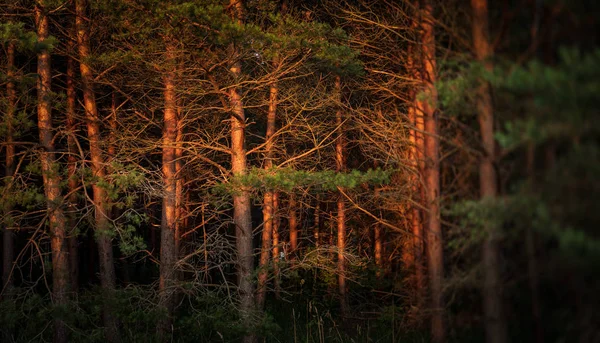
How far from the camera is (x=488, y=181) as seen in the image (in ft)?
20.4

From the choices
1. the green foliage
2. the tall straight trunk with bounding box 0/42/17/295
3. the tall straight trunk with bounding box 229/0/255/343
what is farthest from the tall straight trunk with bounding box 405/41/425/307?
the tall straight trunk with bounding box 0/42/17/295

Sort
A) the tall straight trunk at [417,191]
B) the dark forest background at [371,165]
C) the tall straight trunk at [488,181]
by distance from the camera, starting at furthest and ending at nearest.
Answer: the tall straight trunk at [417,191] → the tall straight trunk at [488,181] → the dark forest background at [371,165]

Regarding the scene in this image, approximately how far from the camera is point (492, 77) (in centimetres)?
514

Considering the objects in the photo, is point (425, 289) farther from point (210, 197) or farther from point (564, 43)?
point (210, 197)

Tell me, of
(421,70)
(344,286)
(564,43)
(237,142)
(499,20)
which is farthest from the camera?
(344,286)

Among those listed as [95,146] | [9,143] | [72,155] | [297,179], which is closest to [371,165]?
[297,179]

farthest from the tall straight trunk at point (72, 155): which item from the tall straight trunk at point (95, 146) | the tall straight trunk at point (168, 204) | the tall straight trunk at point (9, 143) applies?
the tall straight trunk at point (168, 204)

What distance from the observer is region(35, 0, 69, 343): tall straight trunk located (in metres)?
10.8

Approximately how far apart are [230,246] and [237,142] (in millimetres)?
1930

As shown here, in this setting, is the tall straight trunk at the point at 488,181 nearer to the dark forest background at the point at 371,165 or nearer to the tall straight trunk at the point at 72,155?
the dark forest background at the point at 371,165

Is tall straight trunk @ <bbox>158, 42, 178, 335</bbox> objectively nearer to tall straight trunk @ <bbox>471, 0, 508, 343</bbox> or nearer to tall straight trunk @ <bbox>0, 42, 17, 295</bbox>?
tall straight trunk @ <bbox>0, 42, 17, 295</bbox>

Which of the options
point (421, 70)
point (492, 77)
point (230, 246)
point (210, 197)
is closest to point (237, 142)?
point (210, 197)

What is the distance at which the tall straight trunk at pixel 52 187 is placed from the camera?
1079cm

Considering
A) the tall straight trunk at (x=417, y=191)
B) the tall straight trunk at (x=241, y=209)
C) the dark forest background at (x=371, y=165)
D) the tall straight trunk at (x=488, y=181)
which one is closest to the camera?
the dark forest background at (x=371, y=165)
